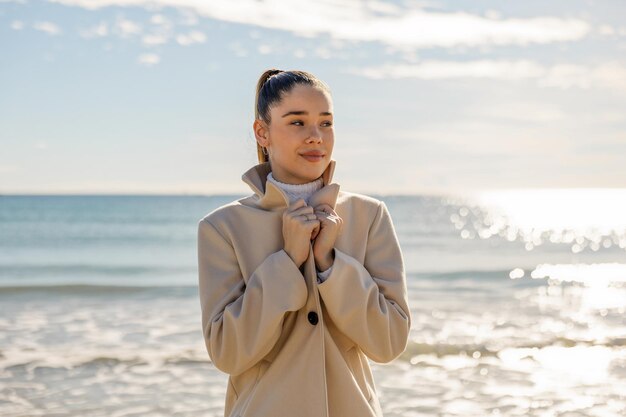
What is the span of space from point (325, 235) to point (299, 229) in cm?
8

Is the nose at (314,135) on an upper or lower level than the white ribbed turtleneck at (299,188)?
upper

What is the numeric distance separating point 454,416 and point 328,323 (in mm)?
4163

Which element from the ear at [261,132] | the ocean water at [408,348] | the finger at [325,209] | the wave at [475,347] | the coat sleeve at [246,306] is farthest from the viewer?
the wave at [475,347]

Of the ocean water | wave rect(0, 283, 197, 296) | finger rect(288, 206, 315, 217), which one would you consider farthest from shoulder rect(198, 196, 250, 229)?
wave rect(0, 283, 197, 296)

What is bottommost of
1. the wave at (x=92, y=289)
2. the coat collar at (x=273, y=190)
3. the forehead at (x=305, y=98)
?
the wave at (x=92, y=289)

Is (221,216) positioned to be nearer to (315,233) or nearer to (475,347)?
(315,233)

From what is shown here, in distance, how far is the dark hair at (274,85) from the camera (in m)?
2.54

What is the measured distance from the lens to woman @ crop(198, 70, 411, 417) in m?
2.43

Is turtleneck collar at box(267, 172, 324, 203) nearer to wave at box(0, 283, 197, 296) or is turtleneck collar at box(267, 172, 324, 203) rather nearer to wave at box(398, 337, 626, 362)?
wave at box(398, 337, 626, 362)

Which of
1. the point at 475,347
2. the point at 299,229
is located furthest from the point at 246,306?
the point at 475,347

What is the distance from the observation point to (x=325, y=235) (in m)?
2.46

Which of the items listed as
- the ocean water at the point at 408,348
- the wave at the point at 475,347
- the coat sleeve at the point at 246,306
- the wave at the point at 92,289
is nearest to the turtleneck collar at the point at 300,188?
the coat sleeve at the point at 246,306

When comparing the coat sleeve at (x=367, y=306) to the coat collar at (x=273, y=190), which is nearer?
the coat sleeve at (x=367, y=306)

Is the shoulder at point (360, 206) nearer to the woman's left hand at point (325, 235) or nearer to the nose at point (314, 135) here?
the woman's left hand at point (325, 235)
